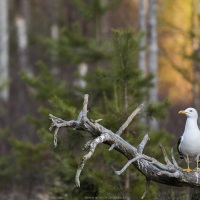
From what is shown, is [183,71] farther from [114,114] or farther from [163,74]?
[163,74]

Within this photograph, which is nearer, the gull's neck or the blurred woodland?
the gull's neck

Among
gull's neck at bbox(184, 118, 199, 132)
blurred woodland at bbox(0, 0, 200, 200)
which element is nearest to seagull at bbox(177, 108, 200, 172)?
gull's neck at bbox(184, 118, 199, 132)

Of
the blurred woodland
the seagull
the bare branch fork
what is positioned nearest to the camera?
the bare branch fork

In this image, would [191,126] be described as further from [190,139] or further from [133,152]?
[133,152]

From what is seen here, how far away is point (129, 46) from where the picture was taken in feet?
24.8

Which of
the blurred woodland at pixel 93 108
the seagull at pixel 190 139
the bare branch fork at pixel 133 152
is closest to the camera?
the bare branch fork at pixel 133 152

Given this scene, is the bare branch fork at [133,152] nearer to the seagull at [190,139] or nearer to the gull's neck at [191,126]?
the seagull at [190,139]

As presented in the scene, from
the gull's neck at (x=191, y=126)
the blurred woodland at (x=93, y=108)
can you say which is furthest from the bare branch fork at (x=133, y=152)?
the blurred woodland at (x=93, y=108)

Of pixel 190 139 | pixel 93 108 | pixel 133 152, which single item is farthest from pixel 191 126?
pixel 93 108

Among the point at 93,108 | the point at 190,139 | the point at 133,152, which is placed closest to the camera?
the point at 133,152

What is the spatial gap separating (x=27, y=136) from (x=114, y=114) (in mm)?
8291

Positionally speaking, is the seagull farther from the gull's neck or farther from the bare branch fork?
the bare branch fork

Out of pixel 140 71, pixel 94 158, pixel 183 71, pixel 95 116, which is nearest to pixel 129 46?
pixel 140 71

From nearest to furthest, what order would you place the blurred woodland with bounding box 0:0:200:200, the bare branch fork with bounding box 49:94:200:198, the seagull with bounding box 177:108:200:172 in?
the bare branch fork with bounding box 49:94:200:198 → the seagull with bounding box 177:108:200:172 → the blurred woodland with bounding box 0:0:200:200
